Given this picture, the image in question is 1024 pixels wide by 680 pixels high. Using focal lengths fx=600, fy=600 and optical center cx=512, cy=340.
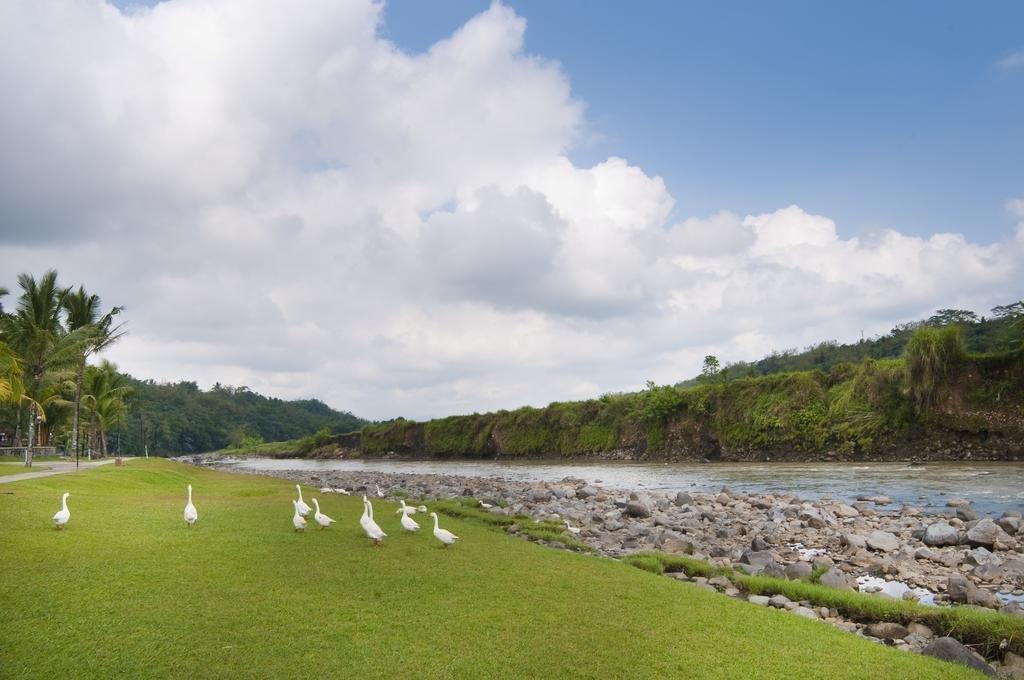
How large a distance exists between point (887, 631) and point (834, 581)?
72.4 inches

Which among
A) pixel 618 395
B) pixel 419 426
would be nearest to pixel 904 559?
pixel 618 395

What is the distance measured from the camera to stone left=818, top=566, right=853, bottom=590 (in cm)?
895

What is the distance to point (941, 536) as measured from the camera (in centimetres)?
1210

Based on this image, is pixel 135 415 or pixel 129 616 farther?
pixel 135 415

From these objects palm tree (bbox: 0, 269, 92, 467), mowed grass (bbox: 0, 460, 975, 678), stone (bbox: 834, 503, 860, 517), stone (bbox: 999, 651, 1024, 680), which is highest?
palm tree (bbox: 0, 269, 92, 467)

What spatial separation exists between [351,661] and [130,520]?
8471 millimetres

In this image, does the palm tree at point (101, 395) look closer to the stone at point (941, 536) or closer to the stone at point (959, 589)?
the stone at point (941, 536)

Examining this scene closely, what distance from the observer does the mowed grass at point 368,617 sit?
5438 mm

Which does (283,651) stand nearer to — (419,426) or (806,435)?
(806,435)

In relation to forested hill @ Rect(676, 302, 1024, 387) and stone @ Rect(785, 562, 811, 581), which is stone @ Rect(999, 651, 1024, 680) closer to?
stone @ Rect(785, 562, 811, 581)

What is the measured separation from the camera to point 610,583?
26.7 feet

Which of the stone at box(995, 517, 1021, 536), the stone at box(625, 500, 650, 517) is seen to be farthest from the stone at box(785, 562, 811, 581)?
the stone at box(625, 500, 650, 517)

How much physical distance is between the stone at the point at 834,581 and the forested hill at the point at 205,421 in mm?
119021

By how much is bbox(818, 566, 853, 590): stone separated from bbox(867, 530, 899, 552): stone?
10.1ft
